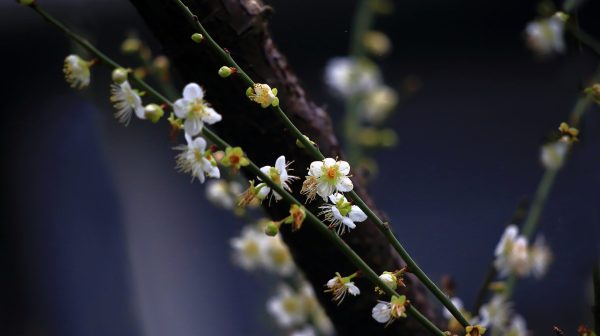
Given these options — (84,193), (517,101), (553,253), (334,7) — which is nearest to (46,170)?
(84,193)

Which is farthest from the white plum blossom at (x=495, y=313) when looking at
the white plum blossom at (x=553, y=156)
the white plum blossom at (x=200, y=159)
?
the white plum blossom at (x=200, y=159)

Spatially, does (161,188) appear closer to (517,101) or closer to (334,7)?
(334,7)

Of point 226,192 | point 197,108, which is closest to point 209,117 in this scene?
point 197,108

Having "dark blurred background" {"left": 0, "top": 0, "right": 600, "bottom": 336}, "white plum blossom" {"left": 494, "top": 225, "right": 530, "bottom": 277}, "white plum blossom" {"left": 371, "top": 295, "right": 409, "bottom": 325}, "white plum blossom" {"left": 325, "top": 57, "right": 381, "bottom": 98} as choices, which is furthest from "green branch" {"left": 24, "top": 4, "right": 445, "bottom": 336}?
"dark blurred background" {"left": 0, "top": 0, "right": 600, "bottom": 336}

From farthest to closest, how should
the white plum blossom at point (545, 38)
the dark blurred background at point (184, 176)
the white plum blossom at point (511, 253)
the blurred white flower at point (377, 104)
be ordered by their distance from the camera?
the dark blurred background at point (184, 176) → the blurred white flower at point (377, 104) → the white plum blossom at point (545, 38) → the white plum blossom at point (511, 253)

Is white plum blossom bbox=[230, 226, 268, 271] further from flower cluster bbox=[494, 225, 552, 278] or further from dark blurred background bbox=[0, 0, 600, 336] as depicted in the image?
dark blurred background bbox=[0, 0, 600, 336]

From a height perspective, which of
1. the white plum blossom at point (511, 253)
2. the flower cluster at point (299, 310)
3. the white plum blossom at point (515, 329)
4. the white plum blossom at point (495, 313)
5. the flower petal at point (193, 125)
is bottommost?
the white plum blossom at point (515, 329)

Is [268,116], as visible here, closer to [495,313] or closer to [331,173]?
[331,173]

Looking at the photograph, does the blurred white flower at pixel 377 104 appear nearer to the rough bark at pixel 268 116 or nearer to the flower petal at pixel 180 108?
the rough bark at pixel 268 116
